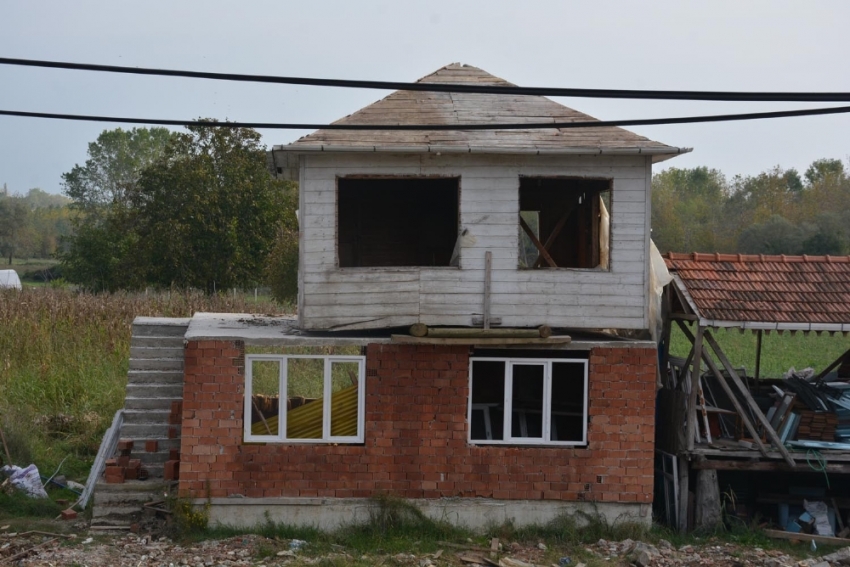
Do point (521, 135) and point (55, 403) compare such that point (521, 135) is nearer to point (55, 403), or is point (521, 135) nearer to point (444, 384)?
point (444, 384)

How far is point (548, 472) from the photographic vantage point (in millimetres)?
13055

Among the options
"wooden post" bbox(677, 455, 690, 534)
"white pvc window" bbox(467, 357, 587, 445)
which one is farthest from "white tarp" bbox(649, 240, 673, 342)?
"wooden post" bbox(677, 455, 690, 534)

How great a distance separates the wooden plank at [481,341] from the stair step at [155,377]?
4418mm

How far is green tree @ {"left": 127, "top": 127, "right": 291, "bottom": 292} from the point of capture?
33.9m

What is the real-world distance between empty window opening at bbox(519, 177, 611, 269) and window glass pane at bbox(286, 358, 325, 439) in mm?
4048

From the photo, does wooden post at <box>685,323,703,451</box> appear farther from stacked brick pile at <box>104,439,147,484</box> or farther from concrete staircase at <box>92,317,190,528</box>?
stacked brick pile at <box>104,439,147,484</box>

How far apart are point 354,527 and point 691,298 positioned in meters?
5.98

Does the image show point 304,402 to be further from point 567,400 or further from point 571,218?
point 571,218

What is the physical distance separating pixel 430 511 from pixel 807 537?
5.58 m

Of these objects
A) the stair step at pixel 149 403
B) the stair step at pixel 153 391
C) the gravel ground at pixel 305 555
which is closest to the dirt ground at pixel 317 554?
the gravel ground at pixel 305 555

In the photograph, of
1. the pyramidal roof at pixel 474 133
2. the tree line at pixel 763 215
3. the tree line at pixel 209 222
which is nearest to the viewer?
the pyramidal roof at pixel 474 133

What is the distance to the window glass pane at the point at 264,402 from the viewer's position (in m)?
14.2

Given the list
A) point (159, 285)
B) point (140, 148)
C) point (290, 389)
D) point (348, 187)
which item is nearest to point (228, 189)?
point (159, 285)

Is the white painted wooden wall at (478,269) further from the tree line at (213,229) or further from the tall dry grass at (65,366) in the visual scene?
the tree line at (213,229)
